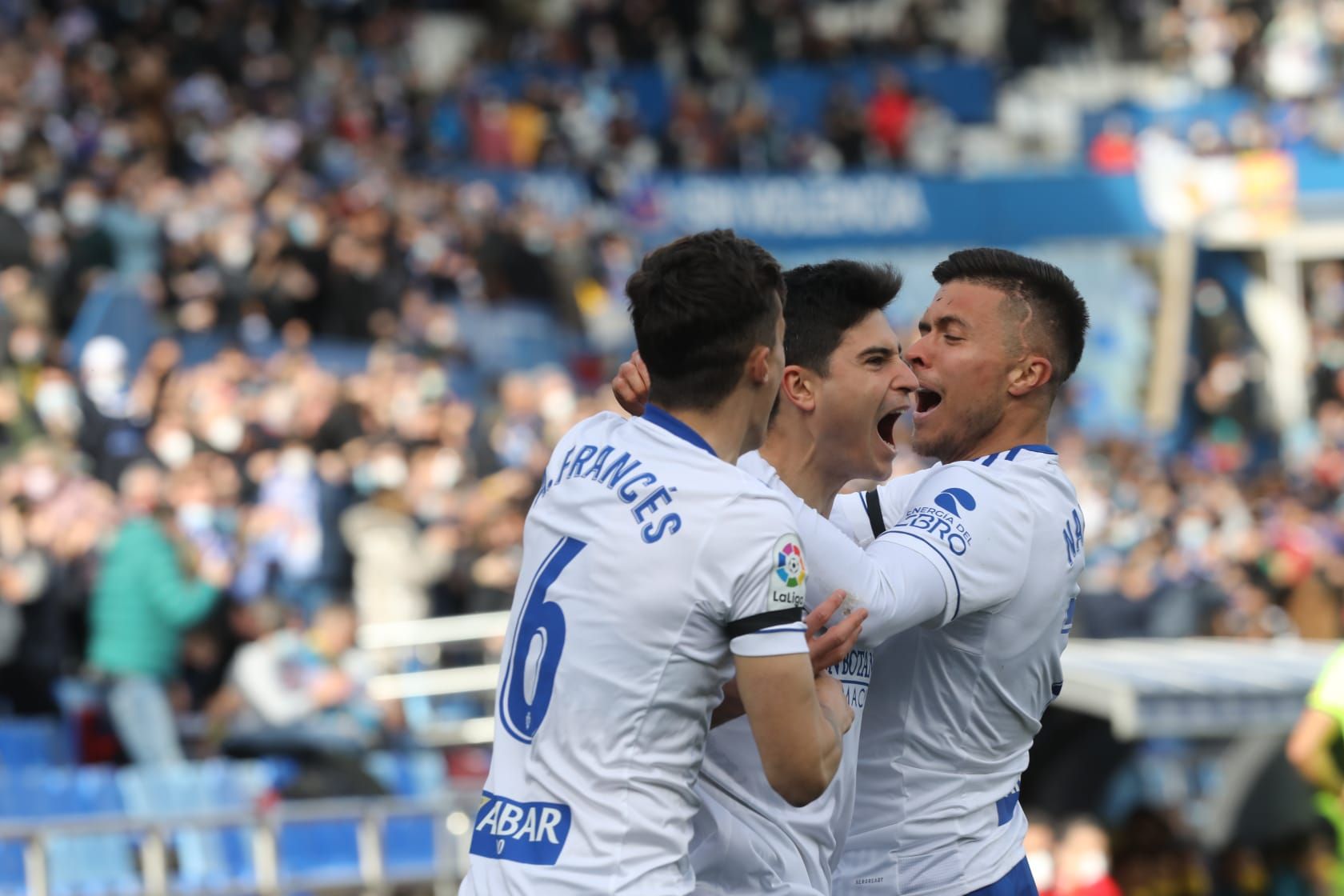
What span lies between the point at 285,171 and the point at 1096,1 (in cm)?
1778

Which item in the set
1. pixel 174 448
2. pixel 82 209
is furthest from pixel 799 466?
pixel 82 209

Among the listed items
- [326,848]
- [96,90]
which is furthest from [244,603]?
[96,90]

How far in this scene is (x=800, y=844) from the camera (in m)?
3.72

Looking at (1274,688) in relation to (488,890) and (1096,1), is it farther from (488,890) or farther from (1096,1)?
(1096,1)

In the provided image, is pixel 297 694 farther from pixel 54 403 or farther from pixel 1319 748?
pixel 1319 748

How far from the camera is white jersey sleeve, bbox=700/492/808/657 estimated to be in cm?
327

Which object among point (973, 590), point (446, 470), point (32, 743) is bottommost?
point (32, 743)

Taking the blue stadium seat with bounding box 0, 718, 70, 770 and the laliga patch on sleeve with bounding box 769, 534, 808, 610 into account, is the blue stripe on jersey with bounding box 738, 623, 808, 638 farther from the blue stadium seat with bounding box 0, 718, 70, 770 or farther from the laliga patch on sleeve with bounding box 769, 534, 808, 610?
the blue stadium seat with bounding box 0, 718, 70, 770

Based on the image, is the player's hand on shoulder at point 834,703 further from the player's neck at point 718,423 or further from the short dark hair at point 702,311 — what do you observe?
the short dark hair at point 702,311

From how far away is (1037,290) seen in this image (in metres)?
4.29

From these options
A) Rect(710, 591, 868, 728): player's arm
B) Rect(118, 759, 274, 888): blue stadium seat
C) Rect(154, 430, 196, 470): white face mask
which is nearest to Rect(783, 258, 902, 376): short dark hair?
Rect(710, 591, 868, 728): player's arm

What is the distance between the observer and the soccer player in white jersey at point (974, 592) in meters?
3.96

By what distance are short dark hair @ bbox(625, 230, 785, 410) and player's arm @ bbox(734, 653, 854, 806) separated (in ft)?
1.70

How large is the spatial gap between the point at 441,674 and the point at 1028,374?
29.4 feet
